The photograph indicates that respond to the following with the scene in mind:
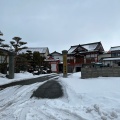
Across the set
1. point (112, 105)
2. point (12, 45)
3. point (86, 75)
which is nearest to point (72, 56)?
point (12, 45)

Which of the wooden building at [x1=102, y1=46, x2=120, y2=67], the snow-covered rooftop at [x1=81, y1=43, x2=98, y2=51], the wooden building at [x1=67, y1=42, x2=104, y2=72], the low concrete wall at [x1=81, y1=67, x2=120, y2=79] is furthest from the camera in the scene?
the snow-covered rooftop at [x1=81, y1=43, x2=98, y2=51]

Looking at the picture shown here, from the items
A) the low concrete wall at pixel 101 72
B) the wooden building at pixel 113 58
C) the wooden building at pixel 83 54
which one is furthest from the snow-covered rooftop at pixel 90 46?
the low concrete wall at pixel 101 72

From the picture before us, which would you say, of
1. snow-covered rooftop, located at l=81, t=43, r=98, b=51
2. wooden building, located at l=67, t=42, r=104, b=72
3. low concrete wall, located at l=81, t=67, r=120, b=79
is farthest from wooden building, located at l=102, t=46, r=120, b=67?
low concrete wall, located at l=81, t=67, r=120, b=79

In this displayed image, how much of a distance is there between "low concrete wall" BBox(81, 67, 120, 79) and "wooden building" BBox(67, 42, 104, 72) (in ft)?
94.1

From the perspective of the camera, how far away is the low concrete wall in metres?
14.0

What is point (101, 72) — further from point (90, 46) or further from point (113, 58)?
point (90, 46)

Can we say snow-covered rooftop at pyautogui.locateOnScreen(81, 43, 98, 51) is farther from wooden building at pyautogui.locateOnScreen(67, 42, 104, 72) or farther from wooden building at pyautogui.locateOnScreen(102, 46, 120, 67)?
wooden building at pyautogui.locateOnScreen(102, 46, 120, 67)

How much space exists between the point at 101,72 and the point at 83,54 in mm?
30926

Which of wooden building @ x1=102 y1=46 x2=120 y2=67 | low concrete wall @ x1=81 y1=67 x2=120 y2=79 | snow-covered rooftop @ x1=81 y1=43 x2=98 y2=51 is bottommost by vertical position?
low concrete wall @ x1=81 y1=67 x2=120 y2=79

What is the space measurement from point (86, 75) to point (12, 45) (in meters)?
15.2

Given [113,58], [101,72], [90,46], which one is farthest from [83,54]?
[101,72]

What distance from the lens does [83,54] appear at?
149 ft

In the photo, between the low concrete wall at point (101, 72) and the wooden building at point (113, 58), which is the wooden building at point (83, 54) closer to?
the wooden building at point (113, 58)

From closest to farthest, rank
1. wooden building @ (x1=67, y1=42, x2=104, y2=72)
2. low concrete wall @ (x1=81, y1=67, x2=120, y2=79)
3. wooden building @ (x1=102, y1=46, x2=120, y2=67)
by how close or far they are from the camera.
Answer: low concrete wall @ (x1=81, y1=67, x2=120, y2=79)
wooden building @ (x1=102, y1=46, x2=120, y2=67)
wooden building @ (x1=67, y1=42, x2=104, y2=72)
